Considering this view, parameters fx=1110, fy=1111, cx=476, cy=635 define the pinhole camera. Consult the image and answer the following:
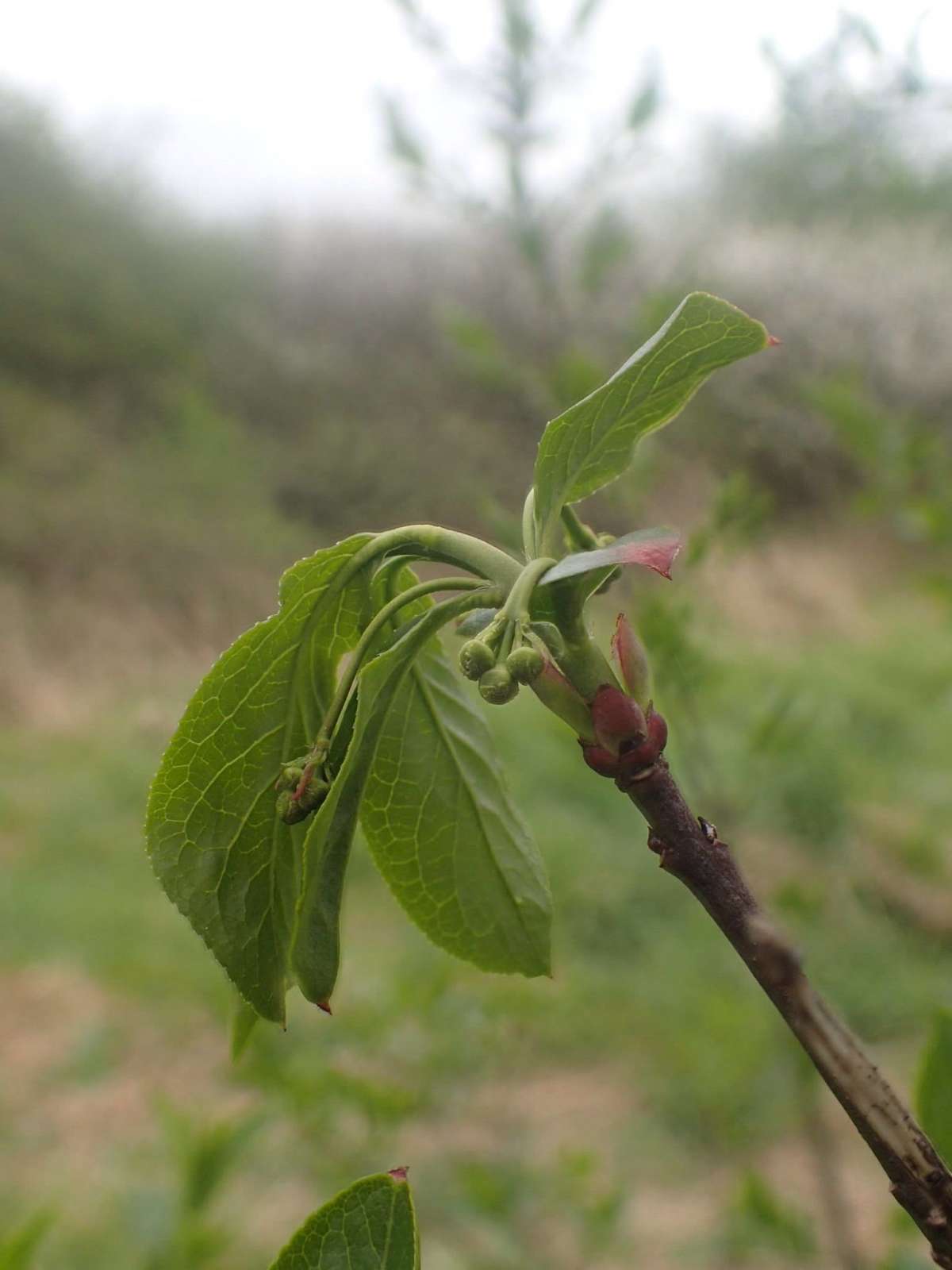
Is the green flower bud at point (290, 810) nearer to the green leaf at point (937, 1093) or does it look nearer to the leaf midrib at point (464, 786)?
the leaf midrib at point (464, 786)

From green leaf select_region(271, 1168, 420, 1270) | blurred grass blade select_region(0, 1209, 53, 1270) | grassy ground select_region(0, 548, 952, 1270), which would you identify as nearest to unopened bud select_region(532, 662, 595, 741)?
green leaf select_region(271, 1168, 420, 1270)

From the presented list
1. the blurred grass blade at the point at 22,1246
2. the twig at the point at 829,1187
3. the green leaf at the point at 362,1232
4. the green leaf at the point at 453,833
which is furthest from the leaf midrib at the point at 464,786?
the twig at the point at 829,1187

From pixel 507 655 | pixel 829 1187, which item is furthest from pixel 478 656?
pixel 829 1187

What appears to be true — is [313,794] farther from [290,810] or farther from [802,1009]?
[802,1009]

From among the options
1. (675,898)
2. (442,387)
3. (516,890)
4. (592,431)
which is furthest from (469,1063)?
(442,387)

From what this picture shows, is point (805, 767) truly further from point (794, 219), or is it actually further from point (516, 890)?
point (516, 890)
